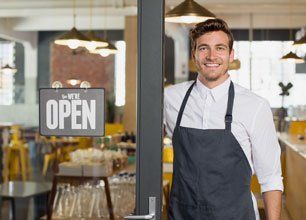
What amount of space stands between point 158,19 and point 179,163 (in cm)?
55

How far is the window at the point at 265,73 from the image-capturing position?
2.63 metres

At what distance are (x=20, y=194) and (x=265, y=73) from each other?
Result: 2.59 m

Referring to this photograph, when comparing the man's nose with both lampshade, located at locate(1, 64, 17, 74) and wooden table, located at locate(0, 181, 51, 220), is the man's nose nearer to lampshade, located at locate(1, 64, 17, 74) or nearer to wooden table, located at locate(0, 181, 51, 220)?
lampshade, located at locate(1, 64, 17, 74)

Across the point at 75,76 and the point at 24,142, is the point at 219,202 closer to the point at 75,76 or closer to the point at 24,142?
the point at 75,76

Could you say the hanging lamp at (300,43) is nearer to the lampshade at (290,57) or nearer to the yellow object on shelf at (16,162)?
the lampshade at (290,57)

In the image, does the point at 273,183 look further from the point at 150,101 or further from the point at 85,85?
the point at 85,85

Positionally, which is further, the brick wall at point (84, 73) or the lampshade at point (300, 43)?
the lampshade at point (300, 43)

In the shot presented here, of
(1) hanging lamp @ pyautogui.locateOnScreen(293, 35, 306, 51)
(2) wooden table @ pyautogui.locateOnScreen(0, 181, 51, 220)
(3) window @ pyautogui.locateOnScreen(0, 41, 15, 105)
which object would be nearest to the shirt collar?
(1) hanging lamp @ pyautogui.locateOnScreen(293, 35, 306, 51)

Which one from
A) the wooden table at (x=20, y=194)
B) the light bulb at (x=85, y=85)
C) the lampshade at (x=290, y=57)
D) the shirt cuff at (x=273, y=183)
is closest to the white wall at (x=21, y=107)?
the light bulb at (x=85, y=85)

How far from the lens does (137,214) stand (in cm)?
206

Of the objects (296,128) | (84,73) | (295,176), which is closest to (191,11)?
(84,73)

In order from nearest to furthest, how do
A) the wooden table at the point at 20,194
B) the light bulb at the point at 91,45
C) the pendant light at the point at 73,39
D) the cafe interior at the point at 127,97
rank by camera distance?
the cafe interior at the point at 127,97 → the pendant light at the point at 73,39 → the light bulb at the point at 91,45 → the wooden table at the point at 20,194

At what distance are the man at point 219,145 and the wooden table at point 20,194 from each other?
8.90 feet

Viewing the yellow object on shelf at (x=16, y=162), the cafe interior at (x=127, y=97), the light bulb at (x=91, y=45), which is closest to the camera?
the cafe interior at (x=127, y=97)
